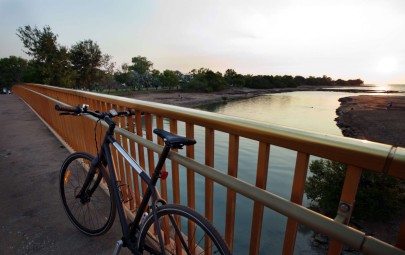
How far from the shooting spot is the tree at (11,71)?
56.7 metres

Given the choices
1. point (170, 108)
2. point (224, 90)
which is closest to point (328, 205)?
point (170, 108)

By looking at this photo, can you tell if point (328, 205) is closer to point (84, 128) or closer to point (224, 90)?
point (84, 128)

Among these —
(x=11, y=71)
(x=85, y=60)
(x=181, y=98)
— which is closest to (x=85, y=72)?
(x=85, y=60)

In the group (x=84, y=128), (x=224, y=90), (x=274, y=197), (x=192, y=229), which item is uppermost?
(x=274, y=197)

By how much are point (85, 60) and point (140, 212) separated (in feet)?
156

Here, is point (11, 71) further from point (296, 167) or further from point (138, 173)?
point (296, 167)

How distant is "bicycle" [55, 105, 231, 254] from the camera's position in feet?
4.13

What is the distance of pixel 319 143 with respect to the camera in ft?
2.80

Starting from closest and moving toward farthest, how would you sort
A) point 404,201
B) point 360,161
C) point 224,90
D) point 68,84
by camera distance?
1. point 360,161
2. point 404,201
3. point 68,84
4. point 224,90

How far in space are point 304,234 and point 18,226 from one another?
8.89 m

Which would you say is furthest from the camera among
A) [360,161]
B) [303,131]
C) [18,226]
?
[18,226]

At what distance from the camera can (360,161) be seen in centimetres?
75

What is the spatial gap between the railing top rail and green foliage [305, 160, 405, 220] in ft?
26.8

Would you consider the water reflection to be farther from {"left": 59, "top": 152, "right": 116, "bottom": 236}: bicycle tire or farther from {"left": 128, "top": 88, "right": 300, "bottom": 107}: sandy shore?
{"left": 59, "top": 152, "right": 116, "bottom": 236}: bicycle tire
